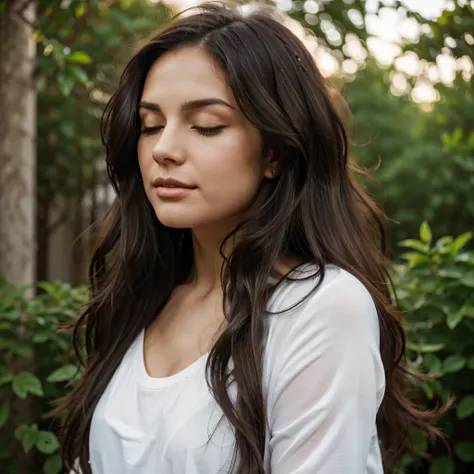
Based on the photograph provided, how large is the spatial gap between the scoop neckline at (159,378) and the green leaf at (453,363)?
90 cm

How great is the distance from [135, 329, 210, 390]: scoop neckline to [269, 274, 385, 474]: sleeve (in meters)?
0.24

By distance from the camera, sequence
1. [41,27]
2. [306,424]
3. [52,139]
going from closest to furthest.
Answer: [306,424]
[41,27]
[52,139]

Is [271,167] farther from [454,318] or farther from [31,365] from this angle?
[31,365]

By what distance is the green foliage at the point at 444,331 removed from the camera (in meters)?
2.48

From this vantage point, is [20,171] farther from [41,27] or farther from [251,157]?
[251,157]

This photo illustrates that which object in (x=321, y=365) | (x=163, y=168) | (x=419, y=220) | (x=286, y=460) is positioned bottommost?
(x=419, y=220)

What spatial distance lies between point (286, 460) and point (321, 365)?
22 cm

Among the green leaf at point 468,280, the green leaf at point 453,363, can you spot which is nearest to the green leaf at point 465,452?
the green leaf at point 453,363

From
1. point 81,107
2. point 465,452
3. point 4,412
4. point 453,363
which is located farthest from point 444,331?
point 81,107

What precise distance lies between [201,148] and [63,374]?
973mm

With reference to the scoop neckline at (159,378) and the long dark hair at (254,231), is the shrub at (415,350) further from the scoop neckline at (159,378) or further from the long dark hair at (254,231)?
the scoop neckline at (159,378)

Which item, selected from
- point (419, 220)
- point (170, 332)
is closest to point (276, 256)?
point (170, 332)

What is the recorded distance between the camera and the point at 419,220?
18.8ft

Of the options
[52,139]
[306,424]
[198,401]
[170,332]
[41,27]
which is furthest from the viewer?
[52,139]
